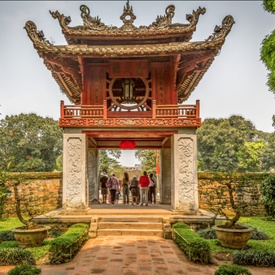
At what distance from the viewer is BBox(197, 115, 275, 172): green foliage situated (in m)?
34.2

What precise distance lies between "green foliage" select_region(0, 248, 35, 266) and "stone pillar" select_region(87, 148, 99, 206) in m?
7.10

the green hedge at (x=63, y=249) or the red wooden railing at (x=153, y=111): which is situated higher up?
the red wooden railing at (x=153, y=111)

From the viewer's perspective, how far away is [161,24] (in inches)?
457

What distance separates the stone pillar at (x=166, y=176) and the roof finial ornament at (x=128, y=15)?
5.55 meters

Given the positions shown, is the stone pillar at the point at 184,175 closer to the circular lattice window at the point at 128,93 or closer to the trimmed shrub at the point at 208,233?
the trimmed shrub at the point at 208,233

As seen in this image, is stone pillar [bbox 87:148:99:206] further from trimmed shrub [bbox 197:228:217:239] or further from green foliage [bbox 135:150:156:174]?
green foliage [bbox 135:150:156:174]

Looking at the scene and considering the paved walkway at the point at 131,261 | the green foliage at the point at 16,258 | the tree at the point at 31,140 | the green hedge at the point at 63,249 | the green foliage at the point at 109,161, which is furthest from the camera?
the tree at the point at 31,140

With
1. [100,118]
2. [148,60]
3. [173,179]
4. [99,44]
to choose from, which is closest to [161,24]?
[148,60]

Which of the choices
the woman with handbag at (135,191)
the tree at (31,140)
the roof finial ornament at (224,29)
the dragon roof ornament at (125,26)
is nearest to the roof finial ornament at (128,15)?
the dragon roof ornament at (125,26)

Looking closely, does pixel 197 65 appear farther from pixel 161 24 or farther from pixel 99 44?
pixel 99 44

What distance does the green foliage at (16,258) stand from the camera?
231 inches

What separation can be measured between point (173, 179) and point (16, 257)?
5.65 m

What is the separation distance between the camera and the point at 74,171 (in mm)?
9945

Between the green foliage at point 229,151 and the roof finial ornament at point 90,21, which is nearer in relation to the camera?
the roof finial ornament at point 90,21
